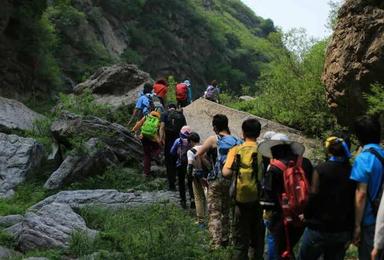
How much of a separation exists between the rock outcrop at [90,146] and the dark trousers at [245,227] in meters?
7.13

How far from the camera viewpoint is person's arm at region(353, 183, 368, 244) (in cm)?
516

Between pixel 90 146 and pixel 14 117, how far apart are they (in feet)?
18.1

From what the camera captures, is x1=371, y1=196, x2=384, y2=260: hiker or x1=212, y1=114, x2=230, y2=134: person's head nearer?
x1=371, y1=196, x2=384, y2=260: hiker

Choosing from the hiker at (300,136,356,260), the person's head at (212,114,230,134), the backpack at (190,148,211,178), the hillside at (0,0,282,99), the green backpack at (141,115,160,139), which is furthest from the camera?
the hillside at (0,0,282,99)

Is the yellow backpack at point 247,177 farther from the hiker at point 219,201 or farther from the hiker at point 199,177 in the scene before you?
the hiker at point 199,177

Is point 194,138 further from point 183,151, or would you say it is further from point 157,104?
point 157,104

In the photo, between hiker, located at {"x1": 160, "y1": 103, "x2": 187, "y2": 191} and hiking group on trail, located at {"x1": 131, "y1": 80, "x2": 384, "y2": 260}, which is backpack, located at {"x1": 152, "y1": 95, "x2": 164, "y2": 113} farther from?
hiking group on trail, located at {"x1": 131, "y1": 80, "x2": 384, "y2": 260}

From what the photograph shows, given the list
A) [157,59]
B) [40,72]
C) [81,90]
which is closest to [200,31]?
[157,59]

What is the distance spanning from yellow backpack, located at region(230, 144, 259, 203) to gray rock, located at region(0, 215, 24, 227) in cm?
445

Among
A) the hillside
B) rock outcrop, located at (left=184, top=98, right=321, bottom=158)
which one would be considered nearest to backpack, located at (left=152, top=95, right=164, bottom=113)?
rock outcrop, located at (left=184, top=98, right=321, bottom=158)

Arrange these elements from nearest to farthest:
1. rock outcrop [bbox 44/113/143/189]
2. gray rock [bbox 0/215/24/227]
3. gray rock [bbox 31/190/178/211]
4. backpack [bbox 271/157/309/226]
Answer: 1. backpack [bbox 271/157/309/226]
2. gray rock [bbox 0/215/24/227]
3. gray rock [bbox 31/190/178/211]
4. rock outcrop [bbox 44/113/143/189]

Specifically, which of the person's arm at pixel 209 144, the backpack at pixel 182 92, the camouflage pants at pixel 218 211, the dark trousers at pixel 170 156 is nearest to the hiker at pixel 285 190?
the camouflage pants at pixel 218 211

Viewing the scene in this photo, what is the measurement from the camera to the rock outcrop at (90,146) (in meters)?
13.6

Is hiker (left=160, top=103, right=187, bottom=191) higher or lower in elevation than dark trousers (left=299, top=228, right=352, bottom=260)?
higher
